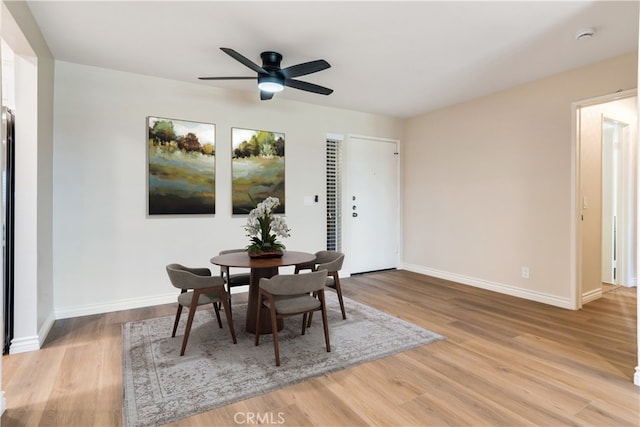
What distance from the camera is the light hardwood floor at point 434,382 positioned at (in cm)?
180

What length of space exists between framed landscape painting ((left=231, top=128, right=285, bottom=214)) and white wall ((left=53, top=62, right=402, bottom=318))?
96 millimetres

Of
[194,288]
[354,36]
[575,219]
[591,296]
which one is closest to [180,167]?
[194,288]

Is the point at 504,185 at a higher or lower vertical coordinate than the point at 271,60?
lower

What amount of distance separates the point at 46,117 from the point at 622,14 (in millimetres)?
4651

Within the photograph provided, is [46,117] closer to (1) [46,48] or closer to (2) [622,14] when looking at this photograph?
(1) [46,48]

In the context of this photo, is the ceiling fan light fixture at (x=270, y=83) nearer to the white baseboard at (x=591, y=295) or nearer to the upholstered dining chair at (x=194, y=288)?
the upholstered dining chair at (x=194, y=288)

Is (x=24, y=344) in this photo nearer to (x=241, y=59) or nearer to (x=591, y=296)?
(x=241, y=59)

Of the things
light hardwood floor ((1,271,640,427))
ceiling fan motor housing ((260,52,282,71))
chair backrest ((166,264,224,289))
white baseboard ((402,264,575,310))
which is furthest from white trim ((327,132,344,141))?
chair backrest ((166,264,224,289))

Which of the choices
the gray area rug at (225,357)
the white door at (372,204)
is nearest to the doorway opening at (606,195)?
the gray area rug at (225,357)

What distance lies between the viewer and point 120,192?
353 centimetres

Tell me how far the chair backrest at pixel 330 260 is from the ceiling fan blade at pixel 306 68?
1619 mm

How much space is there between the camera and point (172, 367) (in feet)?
7.56

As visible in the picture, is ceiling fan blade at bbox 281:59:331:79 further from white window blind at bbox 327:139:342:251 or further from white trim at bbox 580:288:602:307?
white trim at bbox 580:288:602:307

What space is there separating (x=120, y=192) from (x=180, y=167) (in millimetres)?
651
